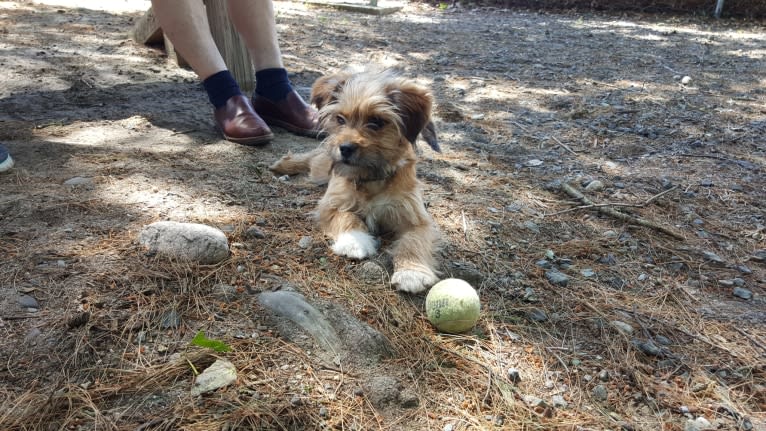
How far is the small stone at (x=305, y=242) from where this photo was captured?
3140mm

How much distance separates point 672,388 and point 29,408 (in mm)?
2552

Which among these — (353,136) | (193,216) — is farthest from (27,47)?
(353,136)

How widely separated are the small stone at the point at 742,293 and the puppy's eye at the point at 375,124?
236 centimetres

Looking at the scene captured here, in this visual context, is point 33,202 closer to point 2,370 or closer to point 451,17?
point 2,370

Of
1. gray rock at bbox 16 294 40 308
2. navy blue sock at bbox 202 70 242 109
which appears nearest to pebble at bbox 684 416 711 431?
gray rock at bbox 16 294 40 308

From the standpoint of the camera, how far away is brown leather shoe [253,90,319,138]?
507cm

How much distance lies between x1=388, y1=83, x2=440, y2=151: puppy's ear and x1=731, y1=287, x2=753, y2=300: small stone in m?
2.14

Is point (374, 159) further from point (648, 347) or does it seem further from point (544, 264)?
point (648, 347)

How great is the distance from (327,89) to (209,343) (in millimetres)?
2250

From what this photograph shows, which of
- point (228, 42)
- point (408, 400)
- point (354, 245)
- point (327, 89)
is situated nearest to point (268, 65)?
point (228, 42)

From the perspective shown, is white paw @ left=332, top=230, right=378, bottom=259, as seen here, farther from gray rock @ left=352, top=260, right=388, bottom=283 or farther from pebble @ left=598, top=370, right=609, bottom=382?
pebble @ left=598, top=370, right=609, bottom=382

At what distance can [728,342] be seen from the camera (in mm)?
2568

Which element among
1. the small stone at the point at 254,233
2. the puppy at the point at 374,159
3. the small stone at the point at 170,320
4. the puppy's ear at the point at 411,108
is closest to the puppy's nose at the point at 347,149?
the puppy at the point at 374,159

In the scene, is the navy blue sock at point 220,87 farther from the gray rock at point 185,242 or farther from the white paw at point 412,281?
the white paw at point 412,281
